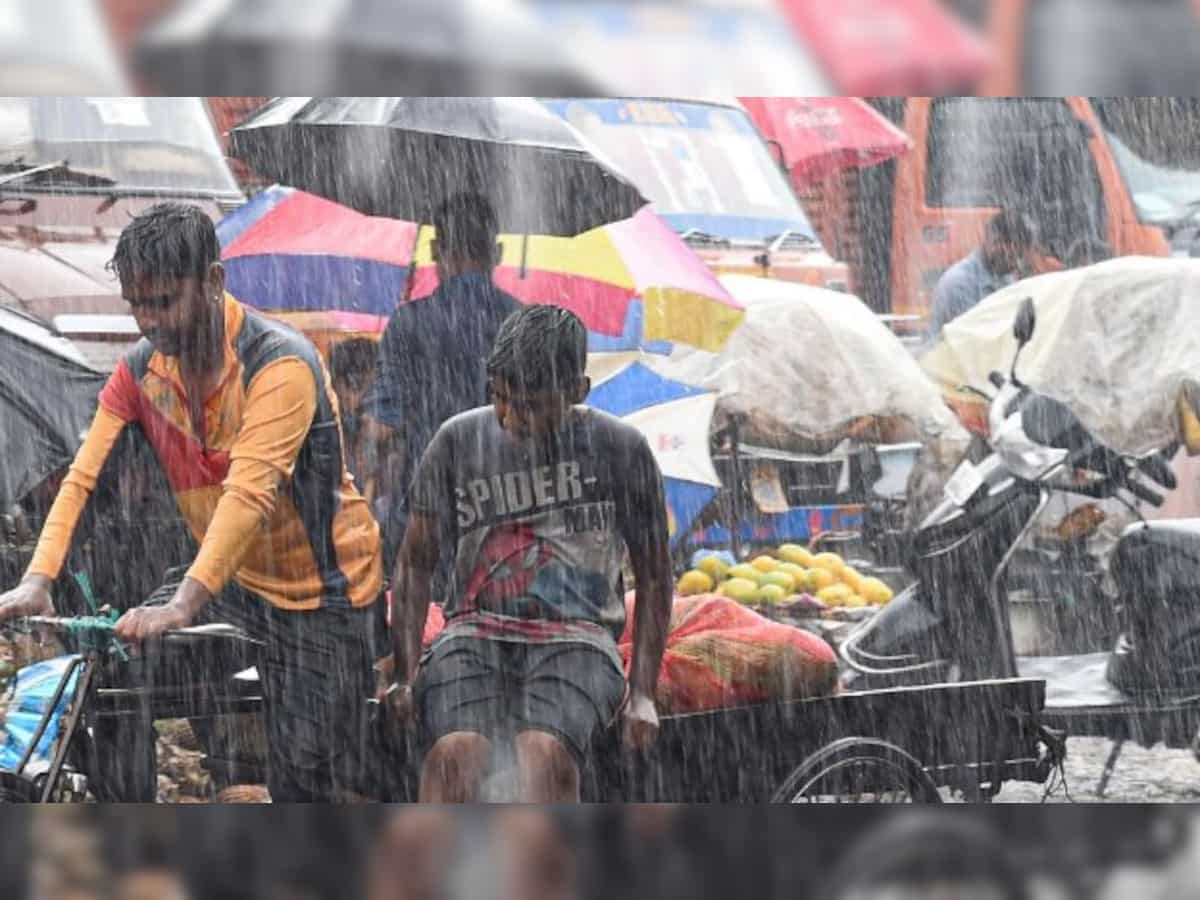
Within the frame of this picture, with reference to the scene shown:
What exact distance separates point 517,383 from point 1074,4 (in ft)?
6.76

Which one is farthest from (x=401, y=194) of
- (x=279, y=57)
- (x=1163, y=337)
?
(x=1163, y=337)

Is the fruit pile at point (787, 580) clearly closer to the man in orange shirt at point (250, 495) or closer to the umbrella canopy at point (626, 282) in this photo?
the umbrella canopy at point (626, 282)

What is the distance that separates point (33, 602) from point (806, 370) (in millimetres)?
2502

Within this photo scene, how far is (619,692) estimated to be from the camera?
461 centimetres

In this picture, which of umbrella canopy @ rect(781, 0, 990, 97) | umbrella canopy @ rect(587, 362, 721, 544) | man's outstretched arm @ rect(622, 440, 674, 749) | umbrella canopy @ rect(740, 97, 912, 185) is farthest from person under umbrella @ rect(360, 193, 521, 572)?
umbrella canopy @ rect(781, 0, 990, 97)

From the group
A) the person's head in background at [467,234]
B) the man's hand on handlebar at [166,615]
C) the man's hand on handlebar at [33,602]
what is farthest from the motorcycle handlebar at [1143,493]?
the man's hand on handlebar at [33,602]

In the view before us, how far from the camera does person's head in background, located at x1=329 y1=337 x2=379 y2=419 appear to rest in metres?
4.70

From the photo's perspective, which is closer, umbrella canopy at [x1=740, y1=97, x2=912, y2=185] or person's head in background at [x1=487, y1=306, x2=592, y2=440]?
person's head in background at [x1=487, y1=306, x2=592, y2=440]

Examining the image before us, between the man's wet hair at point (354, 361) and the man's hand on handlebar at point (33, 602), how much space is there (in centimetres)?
110

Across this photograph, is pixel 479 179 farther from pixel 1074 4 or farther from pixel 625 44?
pixel 1074 4

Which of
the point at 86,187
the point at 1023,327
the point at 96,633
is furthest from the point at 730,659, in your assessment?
the point at 86,187

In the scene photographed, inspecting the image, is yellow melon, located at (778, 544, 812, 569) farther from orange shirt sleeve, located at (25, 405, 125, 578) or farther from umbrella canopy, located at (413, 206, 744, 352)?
orange shirt sleeve, located at (25, 405, 125, 578)

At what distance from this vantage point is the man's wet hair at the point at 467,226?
4.71 metres

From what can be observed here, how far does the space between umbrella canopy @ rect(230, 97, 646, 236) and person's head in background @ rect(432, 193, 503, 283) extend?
0.03 meters
